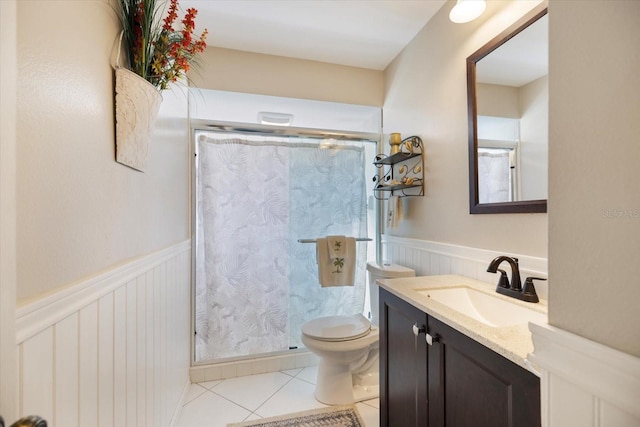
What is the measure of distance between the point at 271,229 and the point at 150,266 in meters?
1.12

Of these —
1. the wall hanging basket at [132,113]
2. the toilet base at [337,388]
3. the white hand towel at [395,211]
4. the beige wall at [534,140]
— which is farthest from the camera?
the white hand towel at [395,211]

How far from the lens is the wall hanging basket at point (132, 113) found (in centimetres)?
83

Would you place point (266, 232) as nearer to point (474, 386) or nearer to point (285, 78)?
point (285, 78)

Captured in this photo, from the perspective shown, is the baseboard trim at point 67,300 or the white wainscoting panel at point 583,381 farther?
the baseboard trim at point 67,300

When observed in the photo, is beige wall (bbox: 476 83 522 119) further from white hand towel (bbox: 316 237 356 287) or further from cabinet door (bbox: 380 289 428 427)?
white hand towel (bbox: 316 237 356 287)

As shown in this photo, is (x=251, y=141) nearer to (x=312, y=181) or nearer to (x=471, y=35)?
(x=312, y=181)

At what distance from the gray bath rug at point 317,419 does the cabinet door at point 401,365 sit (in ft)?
1.27

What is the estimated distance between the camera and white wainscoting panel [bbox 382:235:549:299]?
110 centimetres

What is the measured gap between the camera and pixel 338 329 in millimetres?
1804

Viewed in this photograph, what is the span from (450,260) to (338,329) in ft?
2.70

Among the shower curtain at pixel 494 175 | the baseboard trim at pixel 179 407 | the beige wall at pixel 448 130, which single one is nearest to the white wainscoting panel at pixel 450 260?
the beige wall at pixel 448 130

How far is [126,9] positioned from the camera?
86cm

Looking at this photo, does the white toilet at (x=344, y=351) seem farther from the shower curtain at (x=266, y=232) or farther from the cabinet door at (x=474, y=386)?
the cabinet door at (x=474, y=386)

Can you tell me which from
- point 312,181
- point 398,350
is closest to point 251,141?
point 312,181
